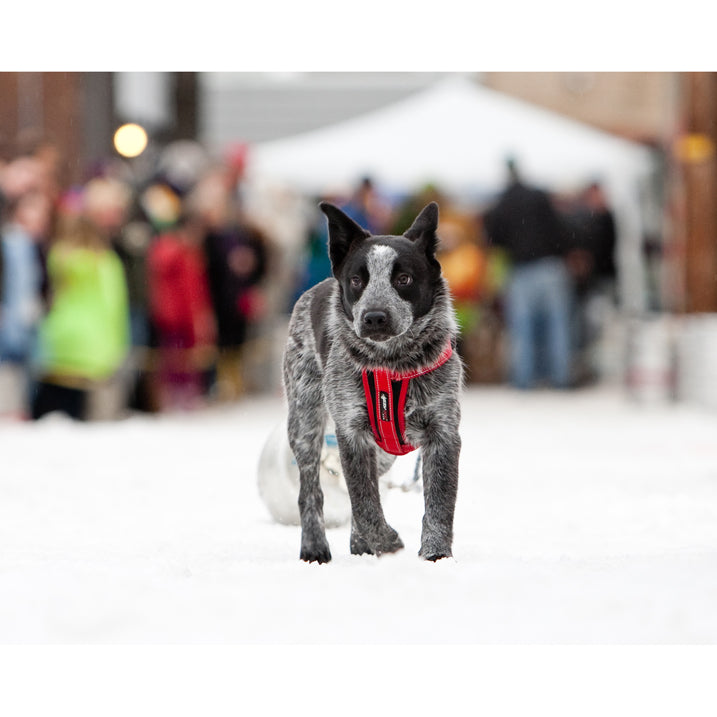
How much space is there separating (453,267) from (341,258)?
28.1ft

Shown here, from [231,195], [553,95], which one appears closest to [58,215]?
[231,195]

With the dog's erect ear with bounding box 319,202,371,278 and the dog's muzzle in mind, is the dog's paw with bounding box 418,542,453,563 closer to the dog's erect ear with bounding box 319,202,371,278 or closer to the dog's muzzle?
the dog's muzzle

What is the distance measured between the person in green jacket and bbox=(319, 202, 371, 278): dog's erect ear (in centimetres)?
595

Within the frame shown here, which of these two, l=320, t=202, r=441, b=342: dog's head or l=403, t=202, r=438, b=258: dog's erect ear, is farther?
l=403, t=202, r=438, b=258: dog's erect ear

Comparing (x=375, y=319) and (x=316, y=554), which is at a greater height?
(x=375, y=319)

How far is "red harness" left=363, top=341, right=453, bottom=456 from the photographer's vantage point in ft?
12.1

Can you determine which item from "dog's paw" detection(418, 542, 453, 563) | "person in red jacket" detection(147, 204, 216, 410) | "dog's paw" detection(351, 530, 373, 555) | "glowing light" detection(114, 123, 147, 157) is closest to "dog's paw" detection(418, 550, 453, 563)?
"dog's paw" detection(418, 542, 453, 563)

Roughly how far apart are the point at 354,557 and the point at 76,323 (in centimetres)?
584

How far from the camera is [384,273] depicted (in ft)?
11.6

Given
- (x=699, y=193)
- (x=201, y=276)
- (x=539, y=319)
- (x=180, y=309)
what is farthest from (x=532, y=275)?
(x=180, y=309)

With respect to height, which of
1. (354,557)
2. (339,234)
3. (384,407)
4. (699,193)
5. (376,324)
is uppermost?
(699,193)

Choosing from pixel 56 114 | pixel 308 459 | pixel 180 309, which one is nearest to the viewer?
pixel 308 459

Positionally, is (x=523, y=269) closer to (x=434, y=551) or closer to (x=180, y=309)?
(x=180, y=309)

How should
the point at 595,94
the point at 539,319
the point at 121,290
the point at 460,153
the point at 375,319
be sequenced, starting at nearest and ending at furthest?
1. the point at 375,319
2. the point at 121,290
3. the point at 539,319
4. the point at 460,153
5. the point at 595,94
